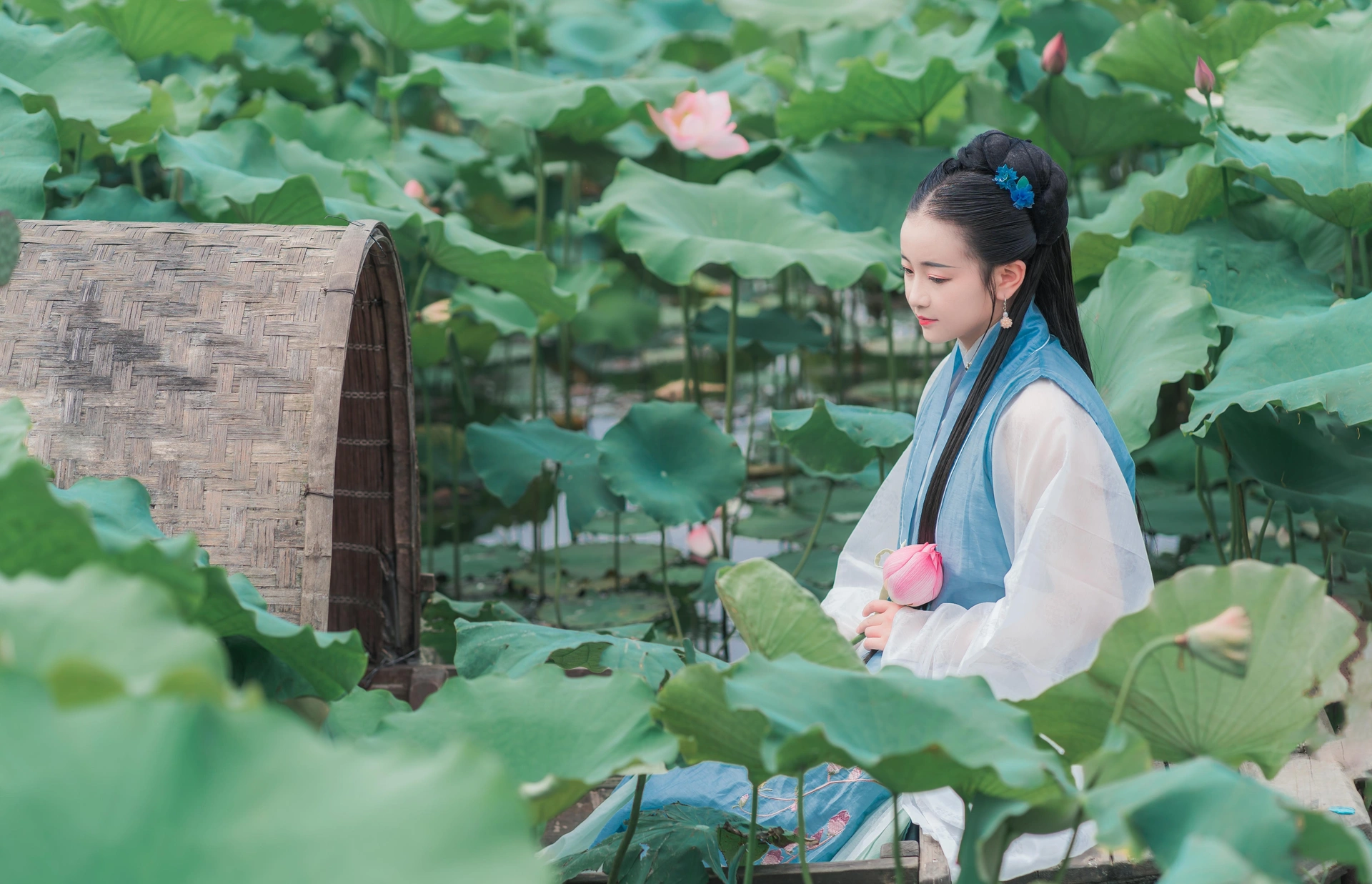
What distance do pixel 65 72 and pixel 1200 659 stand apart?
2.09 meters

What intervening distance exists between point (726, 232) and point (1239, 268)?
0.86 meters

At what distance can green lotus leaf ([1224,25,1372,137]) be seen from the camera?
84.0 inches

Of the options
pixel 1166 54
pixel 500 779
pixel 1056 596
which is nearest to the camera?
pixel 500 779

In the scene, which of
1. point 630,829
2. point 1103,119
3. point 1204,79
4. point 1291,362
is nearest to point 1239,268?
point 1204,79

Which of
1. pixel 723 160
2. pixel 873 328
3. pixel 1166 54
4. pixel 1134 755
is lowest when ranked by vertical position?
pixel 873 328

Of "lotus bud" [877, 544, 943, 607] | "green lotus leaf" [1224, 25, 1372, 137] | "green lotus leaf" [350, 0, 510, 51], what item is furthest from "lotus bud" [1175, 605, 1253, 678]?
"green lotus leaf" [350, 0, 510, 51]

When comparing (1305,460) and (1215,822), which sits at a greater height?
(1215,822)

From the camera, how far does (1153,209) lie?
2.09 m

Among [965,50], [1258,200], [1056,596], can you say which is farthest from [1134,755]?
[965,50]

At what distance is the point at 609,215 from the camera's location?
2.25 meters

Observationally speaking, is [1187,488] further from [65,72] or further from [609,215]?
[65,72]

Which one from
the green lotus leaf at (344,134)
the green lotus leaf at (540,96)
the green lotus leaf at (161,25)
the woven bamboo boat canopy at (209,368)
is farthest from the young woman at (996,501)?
the green lotus leaf at (161,25)

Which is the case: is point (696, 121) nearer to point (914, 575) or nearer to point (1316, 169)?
point (1316, 169)

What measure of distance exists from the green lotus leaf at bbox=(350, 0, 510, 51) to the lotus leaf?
1.58 meters
